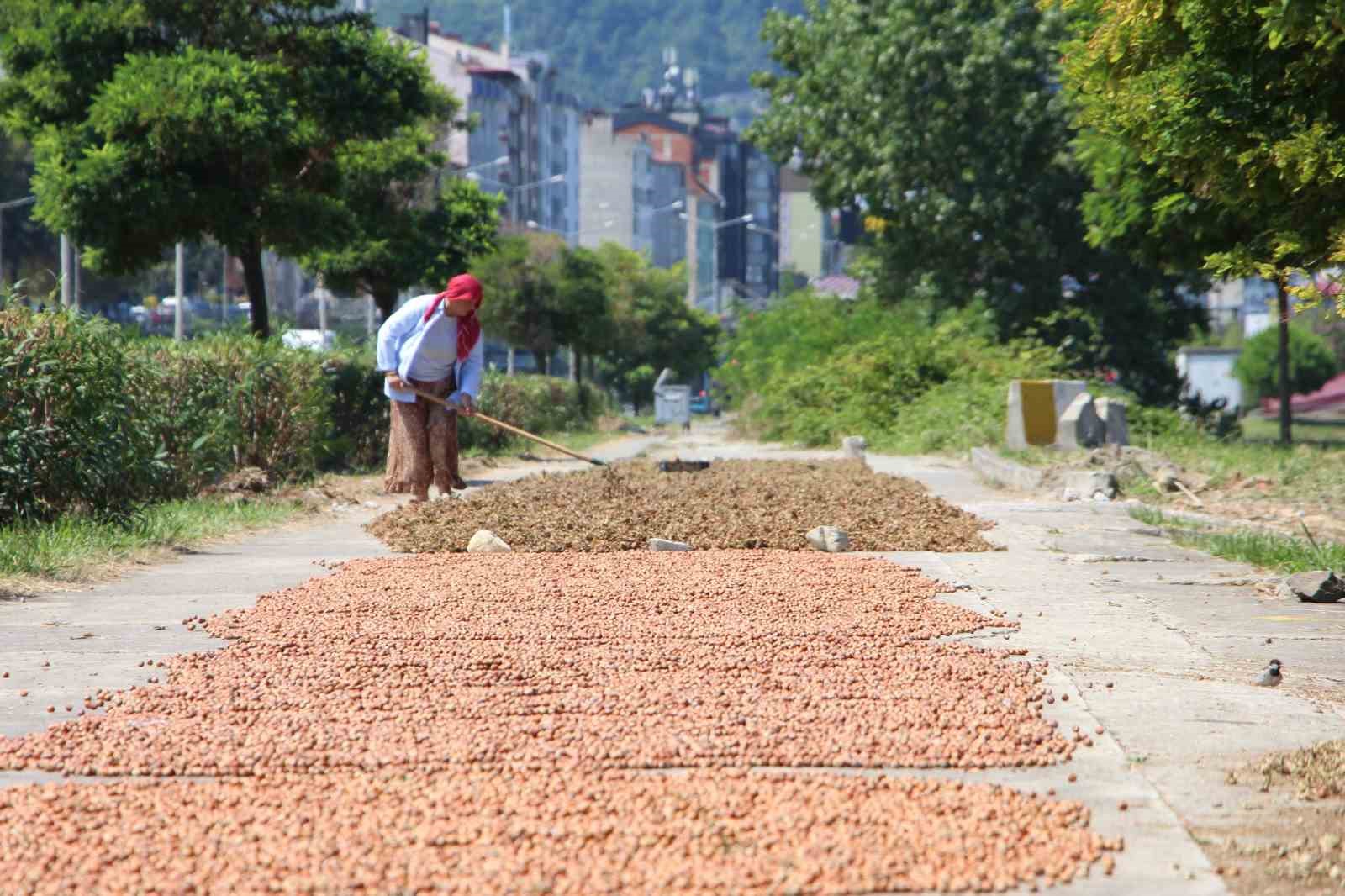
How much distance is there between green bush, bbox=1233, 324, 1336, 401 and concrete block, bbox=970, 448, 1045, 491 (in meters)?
58.3

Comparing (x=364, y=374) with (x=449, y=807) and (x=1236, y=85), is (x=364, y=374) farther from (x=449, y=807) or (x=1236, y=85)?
(x=449, y=807)

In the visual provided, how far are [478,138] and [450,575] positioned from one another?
334 feet

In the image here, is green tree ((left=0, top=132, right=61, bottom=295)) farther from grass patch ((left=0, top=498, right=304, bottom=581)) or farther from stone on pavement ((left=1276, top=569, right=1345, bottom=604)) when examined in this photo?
stone on pavement ((left=1276, top=569, right=1345, bottom=604))

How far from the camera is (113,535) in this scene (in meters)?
10.7

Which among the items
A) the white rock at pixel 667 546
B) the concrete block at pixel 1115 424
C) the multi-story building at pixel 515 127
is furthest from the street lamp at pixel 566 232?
the white rock at pixel 667 546

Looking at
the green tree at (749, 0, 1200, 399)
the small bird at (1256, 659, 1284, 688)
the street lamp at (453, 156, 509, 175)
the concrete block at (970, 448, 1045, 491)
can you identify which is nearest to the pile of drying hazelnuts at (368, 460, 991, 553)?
the concrete block at (970, 448, 1045, 491)

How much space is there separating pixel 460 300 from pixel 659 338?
67.8m

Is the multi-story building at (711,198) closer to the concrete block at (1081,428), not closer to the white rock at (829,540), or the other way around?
the concrete block at (1081,428)

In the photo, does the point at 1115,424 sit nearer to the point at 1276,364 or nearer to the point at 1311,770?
the point at 1311,770

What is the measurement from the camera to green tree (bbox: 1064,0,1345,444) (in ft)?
27.4

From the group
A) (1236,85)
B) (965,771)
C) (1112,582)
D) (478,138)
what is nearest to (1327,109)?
(1236,85)

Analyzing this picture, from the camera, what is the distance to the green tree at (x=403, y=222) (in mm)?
28031

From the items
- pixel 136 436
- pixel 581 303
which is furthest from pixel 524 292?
pixel 136 436

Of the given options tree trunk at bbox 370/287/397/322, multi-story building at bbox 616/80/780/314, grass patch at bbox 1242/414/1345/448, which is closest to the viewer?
tree trunk at bbox 370/287/397/322
